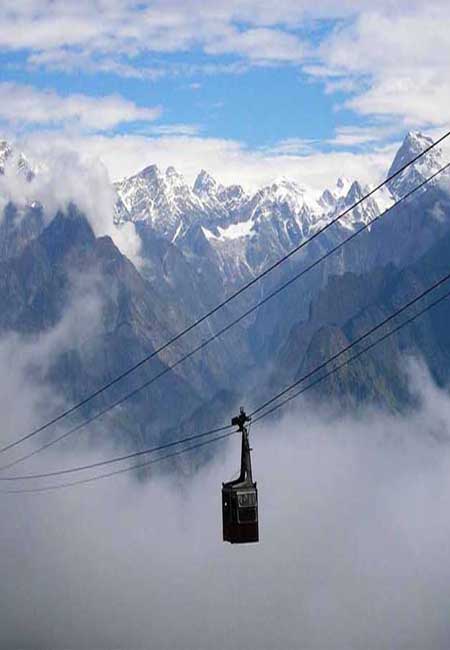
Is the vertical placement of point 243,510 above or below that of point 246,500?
below

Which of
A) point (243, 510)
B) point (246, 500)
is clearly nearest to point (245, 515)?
point (243, 510)

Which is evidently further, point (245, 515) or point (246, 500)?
point (246, 500)

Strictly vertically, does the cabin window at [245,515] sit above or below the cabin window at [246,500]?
below

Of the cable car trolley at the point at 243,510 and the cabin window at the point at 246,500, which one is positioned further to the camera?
the cabin window at the point at 246,500

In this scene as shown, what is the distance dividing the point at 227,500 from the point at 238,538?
171 cm

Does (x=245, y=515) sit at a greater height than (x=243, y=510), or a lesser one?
lesser

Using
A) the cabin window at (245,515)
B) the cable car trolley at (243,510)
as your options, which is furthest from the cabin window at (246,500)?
the cabin window at (245,515)

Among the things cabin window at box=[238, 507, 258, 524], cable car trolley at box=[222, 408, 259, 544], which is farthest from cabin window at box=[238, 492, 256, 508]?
cabin window at box=[238, 507, 258, 524]

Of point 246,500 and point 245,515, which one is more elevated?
point 246,500

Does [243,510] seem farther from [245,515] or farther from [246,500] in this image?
[246,500]

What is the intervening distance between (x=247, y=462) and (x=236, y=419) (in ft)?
5.98

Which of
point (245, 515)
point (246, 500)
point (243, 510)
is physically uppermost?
point (246, 500)

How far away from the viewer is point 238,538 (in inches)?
2303

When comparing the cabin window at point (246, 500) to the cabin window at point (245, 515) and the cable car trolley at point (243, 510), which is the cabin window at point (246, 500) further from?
the cabin window at point (245, 515)
